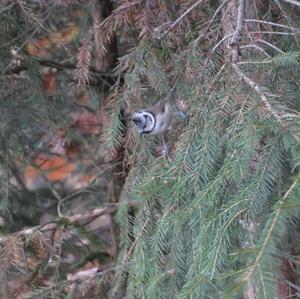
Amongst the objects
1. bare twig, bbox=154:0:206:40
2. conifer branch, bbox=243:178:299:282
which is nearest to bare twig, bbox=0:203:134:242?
bare twig, bbox=154:0:206:40

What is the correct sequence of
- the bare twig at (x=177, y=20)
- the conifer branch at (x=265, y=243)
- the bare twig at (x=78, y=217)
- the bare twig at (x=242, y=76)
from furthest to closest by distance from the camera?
1. the bare twig at (x=78, y=217)
2. the bare twig at (x=177, y=20)
3. the bare twig at (x=242, y=76)
4. the conifer branch at (x=265, y=243)

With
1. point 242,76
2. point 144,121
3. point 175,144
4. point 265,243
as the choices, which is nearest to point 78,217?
point 144,121

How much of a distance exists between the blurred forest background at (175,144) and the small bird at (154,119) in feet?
0.10

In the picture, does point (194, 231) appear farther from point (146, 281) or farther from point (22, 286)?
point (22, 286)

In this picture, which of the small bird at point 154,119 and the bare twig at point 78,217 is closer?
the small bird at point 154,119

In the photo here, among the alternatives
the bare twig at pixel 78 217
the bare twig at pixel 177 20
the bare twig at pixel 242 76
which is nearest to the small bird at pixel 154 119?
the bare twig at pixel 177 20

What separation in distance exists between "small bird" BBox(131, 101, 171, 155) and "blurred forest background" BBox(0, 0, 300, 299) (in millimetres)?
31

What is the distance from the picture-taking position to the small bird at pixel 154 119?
6.83 feet

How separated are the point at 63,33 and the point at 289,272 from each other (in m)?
1.62

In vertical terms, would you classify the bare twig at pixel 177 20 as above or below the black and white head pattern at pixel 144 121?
above

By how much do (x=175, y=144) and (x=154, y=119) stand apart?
24cm

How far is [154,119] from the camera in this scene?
2.06 metres

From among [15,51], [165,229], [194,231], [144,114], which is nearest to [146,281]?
[165,229]

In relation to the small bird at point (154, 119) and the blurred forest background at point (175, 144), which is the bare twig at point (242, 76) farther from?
the small bird at point (154, 119)
